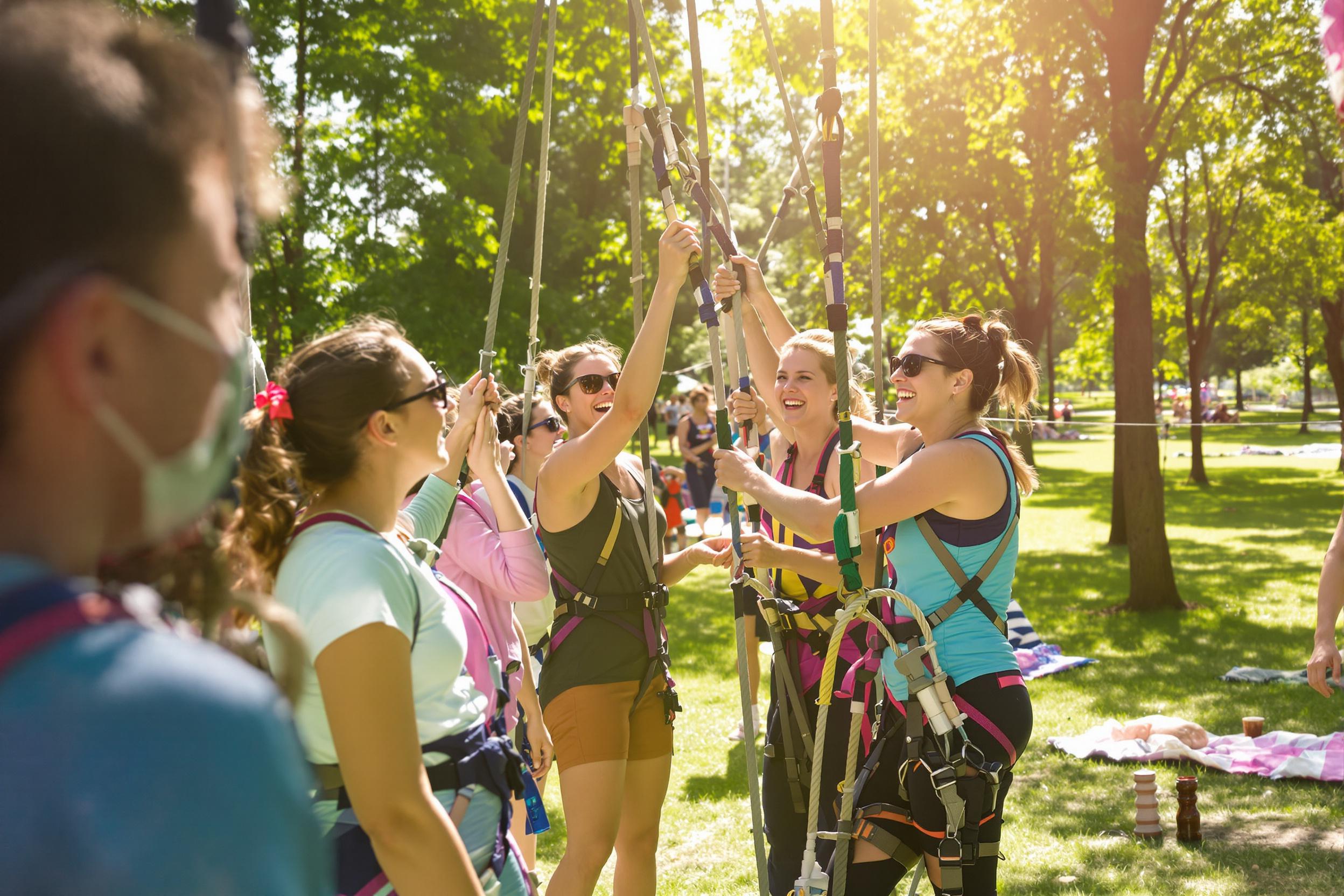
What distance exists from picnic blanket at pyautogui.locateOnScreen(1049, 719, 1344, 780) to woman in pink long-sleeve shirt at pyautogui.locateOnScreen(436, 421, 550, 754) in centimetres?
451

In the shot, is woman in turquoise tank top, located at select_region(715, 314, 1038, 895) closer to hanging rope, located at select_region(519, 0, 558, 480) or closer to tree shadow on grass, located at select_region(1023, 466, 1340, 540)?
hanging rope, located at select_region(519, 0, 558, 480)

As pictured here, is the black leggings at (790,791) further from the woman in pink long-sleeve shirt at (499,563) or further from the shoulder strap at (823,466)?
the woman in pink long-sleeve shirt at (499,563)

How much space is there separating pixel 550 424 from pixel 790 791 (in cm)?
199

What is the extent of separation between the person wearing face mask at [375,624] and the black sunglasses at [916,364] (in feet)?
5.75

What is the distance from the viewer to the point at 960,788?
2959 mm

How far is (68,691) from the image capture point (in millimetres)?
637

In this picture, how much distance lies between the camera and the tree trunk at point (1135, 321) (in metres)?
10.5

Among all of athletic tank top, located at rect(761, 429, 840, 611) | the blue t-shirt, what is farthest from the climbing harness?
the blue t-shirt

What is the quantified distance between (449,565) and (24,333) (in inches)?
131

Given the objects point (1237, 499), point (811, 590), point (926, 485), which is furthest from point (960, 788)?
point (1237, 499)

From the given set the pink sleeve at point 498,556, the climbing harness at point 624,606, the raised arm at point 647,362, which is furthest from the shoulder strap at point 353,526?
the climbing harness at point 624,606

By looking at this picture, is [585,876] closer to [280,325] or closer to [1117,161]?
[1117,161]

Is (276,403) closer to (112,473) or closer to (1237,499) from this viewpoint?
(112,473)

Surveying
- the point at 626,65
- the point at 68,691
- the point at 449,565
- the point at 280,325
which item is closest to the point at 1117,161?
the point at 626,65
